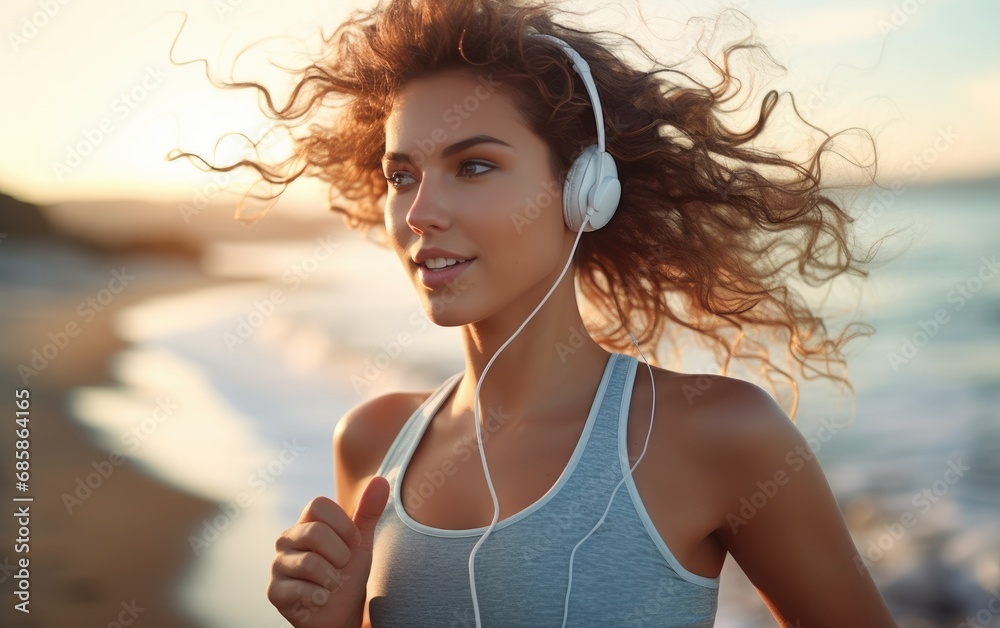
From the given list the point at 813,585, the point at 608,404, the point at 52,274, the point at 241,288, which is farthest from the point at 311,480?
the point at 813,585

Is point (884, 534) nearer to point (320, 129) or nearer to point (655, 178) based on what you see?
point (655, 178)

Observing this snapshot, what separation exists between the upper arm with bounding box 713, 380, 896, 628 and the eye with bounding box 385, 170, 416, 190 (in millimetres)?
759

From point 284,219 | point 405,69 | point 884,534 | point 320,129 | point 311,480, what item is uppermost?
point 284,219

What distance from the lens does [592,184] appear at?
5.57ft

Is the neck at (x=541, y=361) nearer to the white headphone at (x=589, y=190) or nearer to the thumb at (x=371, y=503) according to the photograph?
the white headphone at (x=589, y=190)

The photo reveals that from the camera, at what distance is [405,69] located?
179 centimetres

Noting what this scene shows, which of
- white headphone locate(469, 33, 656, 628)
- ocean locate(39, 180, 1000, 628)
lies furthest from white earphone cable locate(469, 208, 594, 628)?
ocean locate(39, 180, 1000, 628)

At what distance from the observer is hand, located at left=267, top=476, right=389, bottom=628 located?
4.99 ft

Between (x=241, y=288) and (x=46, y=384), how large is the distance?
859mm

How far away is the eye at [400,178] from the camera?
1.75 m

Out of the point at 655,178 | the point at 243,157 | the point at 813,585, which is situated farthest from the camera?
the point at 243,157

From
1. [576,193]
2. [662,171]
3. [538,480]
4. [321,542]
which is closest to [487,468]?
[538,480]

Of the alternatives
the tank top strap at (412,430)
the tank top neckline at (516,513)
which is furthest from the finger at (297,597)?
the tank top strap at (412,430)

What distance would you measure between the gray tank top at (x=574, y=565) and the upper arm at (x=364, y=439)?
34cm
